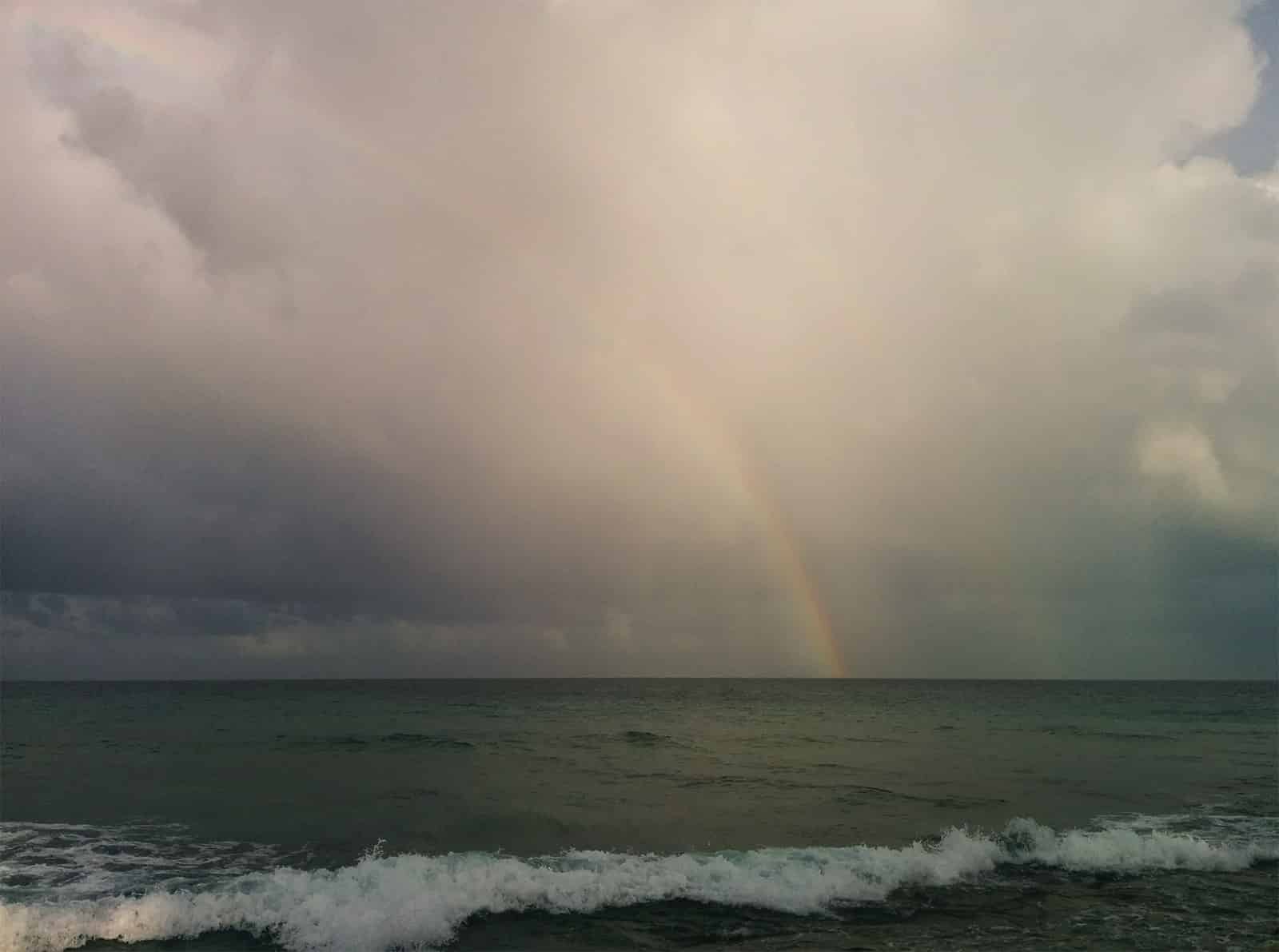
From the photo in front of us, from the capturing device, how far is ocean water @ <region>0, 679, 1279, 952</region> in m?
15.2

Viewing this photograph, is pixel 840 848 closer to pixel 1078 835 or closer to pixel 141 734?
pixel 1078 835

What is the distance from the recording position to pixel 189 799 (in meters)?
28.4

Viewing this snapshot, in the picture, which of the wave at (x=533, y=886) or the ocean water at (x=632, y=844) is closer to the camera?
the wave at (x=533, y=886)

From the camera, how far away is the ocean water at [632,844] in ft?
50.0

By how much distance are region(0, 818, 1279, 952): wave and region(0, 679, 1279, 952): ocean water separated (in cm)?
6

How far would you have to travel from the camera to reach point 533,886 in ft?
56.7

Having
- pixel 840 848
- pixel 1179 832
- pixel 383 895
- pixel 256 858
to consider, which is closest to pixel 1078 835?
pixel 1179 832

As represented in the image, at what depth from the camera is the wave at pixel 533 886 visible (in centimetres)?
1512

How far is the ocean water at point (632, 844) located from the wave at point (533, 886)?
2.5 inches

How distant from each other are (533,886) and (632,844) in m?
5.23

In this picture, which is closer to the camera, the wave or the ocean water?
the wave

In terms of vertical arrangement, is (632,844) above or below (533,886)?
below

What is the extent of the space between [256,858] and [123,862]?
9.98 feet

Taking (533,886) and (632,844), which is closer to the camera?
(533,886)
